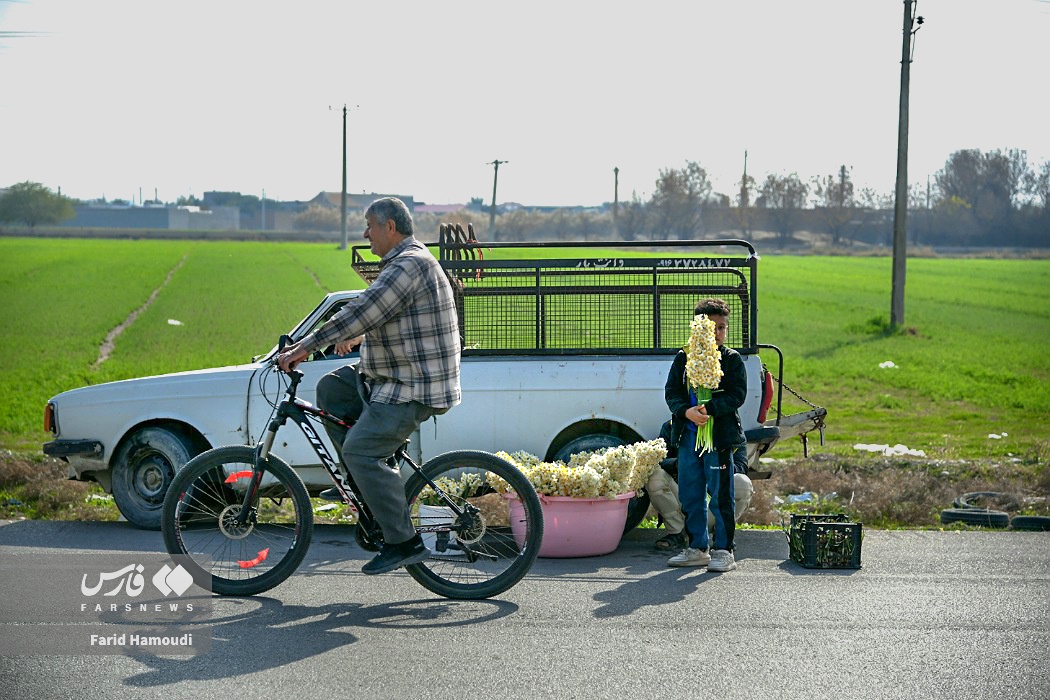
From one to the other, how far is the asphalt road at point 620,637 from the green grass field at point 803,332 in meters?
7.16

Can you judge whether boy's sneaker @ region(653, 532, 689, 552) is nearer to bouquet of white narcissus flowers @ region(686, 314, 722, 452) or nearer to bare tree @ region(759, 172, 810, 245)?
bouquet of white narcissus flowers @ region(686, 314, 722, 452)

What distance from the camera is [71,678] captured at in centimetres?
538

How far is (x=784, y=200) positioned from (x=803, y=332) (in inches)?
3091

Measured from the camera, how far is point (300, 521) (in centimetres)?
689

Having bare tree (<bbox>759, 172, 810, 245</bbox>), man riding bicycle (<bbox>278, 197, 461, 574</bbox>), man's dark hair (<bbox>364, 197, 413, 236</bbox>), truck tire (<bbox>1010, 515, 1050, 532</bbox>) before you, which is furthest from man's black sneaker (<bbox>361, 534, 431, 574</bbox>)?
bare tree (<bbox>759, 172, 810, 245</bbox>)

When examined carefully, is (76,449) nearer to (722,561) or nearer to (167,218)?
(722,561)

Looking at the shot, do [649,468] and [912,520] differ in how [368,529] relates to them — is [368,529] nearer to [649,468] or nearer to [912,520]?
[649,468]

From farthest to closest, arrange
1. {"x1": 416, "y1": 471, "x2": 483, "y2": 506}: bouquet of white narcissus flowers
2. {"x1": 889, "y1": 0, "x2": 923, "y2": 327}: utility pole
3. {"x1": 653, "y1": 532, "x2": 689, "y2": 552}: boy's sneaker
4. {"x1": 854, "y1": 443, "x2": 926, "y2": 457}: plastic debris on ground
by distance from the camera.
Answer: {"x1": 889, "y1": 0, "x2": 923, "y2": 327}: utility pole → {"x1": 854, "y1": 443, "x2": 926, "y2": 457}: plastic debris on ground → {"x1": 653, "y1": 532, "x2": 689, "y2": 552}: boy's sneaker → {"x1": 416, "y1": 471, "x2": 483, "y2": 506}: bouquet of white narcissus flowers

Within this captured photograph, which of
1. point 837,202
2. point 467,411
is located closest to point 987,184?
point 837,202

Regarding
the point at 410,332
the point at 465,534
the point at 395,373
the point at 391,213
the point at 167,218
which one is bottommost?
the point at 465,534

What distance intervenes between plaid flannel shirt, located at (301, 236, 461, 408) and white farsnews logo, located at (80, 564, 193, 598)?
1.53 metres

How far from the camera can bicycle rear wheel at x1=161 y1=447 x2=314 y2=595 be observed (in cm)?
688

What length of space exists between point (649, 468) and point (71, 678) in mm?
4299

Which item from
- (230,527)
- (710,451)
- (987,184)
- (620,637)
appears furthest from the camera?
(987,184)
